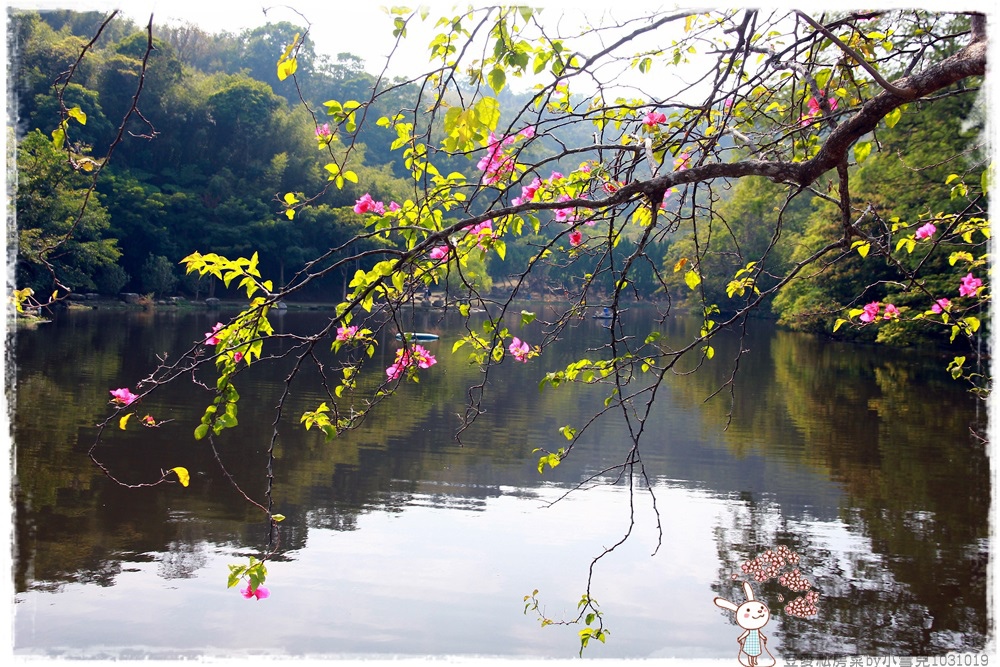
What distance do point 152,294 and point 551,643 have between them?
33.3 meters

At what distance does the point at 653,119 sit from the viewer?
132 inches

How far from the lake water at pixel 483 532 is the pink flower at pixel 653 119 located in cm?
101

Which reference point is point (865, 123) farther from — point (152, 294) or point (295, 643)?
→ point (152, 294)

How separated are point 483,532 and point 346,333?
432cm

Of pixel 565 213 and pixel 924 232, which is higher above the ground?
pixel 924 232

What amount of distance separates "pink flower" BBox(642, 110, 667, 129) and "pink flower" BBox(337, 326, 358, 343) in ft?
4.59

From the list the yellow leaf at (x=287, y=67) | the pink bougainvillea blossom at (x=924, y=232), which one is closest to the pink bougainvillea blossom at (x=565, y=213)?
the yellow leaf at (x=287, y=67)

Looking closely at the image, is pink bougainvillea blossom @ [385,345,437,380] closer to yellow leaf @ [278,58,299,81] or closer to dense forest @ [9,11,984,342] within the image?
yellow leaf @ [278,58,299,81]

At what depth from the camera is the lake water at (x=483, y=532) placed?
189 inches

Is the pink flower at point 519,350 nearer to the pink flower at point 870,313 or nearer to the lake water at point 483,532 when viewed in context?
the lake water at point 483,532

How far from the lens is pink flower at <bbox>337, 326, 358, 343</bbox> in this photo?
2.53 m

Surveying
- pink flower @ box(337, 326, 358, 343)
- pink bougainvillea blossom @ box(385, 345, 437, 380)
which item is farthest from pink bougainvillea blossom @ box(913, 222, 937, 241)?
pink flower @ box(337, 326, 358, 343)

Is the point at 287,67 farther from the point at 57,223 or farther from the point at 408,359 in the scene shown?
the point at 57,223

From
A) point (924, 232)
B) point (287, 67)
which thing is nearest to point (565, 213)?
point (287, 67)
